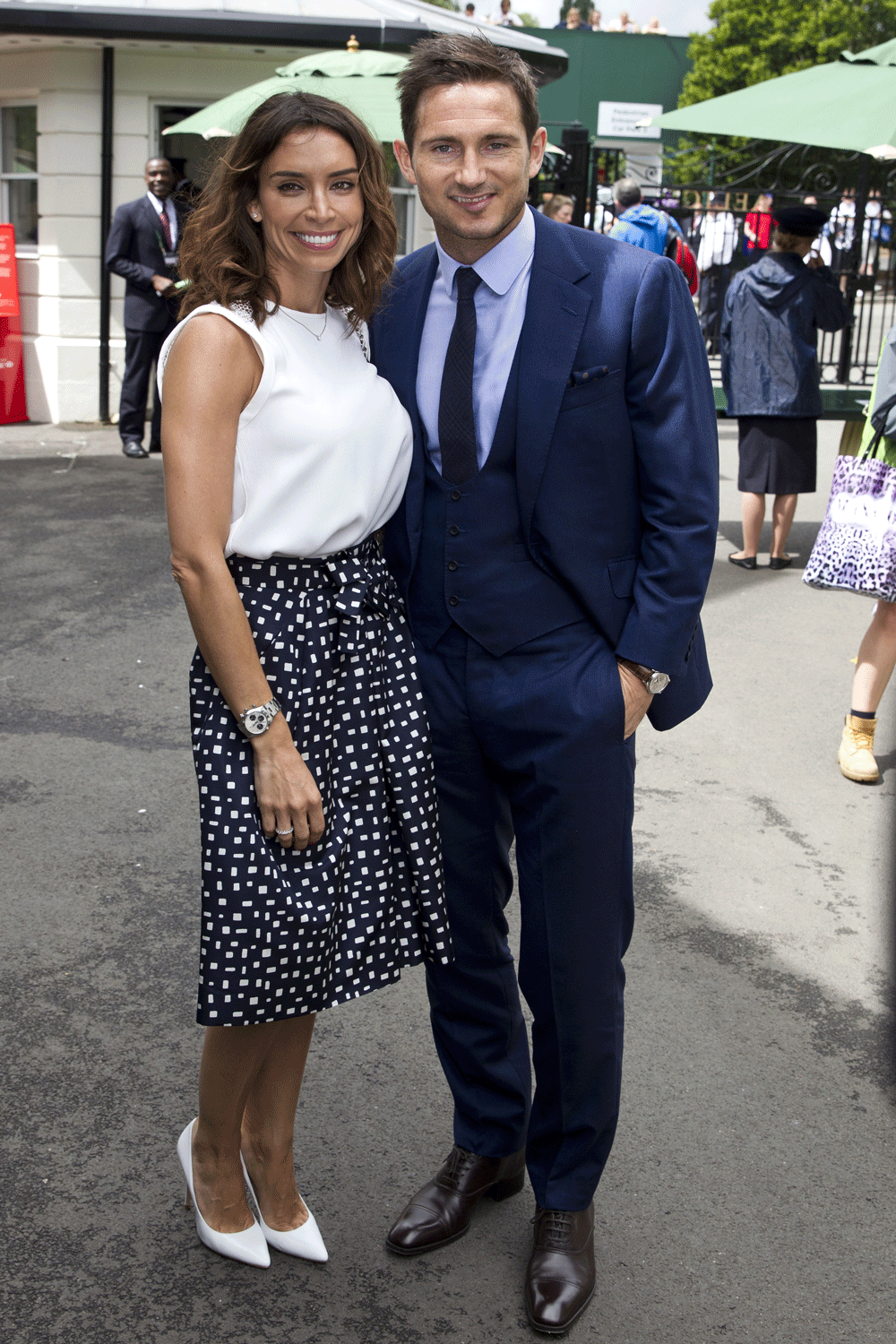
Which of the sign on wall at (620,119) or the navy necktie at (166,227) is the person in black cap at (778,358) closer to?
the navy necktie at (166,227)

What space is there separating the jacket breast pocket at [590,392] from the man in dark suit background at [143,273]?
27.4 ft

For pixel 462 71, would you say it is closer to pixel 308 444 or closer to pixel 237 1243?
pixel 308 444

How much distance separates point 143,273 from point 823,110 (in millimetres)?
5287

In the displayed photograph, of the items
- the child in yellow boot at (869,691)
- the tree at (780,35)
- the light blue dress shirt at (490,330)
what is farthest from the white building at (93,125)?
the tree at (780,35)

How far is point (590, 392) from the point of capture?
88.5 inches

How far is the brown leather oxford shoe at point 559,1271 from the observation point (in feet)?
7.72

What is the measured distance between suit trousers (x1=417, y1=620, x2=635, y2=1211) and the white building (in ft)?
33.6

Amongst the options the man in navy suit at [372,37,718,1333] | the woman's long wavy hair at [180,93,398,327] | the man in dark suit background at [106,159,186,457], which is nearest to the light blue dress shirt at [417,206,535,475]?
the man in navy suit at [372,37,718,1333]

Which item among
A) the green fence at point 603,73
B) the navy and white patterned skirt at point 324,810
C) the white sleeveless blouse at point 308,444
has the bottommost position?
the navy and white patterned skirt at point 324,810

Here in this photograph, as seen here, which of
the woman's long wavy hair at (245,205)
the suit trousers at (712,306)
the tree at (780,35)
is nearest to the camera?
the woman's long wavy hair at (245,205)

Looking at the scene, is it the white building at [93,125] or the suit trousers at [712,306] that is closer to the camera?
the white building at [93,125]

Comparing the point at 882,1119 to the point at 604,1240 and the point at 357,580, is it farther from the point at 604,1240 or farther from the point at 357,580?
the point at 357,580

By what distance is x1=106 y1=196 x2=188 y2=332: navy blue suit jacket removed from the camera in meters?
10.1

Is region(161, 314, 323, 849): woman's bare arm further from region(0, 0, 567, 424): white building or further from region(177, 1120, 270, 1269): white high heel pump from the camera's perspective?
region(0, 0, 567, 424): white building
